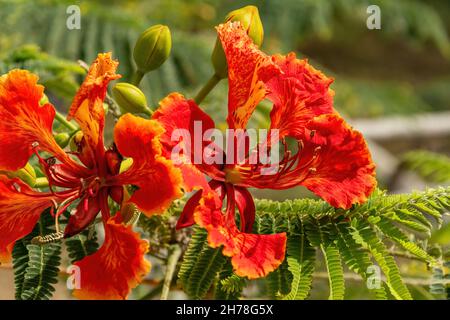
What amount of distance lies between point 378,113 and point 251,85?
2993 millimetres

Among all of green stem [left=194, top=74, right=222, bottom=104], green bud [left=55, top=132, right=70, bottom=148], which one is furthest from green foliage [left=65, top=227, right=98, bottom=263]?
green stem [left=194, top=74, right=222, bottom=104]

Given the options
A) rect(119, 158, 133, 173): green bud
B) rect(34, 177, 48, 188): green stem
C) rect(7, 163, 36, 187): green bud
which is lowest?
rect(34, 177, 48, 188): green stem

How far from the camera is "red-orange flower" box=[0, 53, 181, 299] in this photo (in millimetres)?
854

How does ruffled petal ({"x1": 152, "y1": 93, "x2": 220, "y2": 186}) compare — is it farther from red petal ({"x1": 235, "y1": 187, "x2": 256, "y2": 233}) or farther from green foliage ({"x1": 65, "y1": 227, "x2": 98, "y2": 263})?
green foliage ({"x1": 65, "y1": 227, "x2": 98, "y2": 263})

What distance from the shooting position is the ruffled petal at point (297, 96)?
1001mm

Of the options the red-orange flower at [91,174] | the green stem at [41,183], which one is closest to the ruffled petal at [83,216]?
the red-orange flower at [91,174]

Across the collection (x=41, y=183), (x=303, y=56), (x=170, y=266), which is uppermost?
(x=303, y=56)

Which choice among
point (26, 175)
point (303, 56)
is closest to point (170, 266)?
point (26, 175)

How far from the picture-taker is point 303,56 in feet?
12.6

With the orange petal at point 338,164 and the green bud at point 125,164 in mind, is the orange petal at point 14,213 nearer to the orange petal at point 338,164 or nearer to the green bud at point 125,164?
the green bud at point 125,164

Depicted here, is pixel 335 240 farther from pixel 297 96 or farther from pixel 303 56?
pixel 303 56

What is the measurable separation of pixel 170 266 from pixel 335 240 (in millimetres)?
262

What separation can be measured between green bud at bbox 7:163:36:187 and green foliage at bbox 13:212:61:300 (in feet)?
0.26
